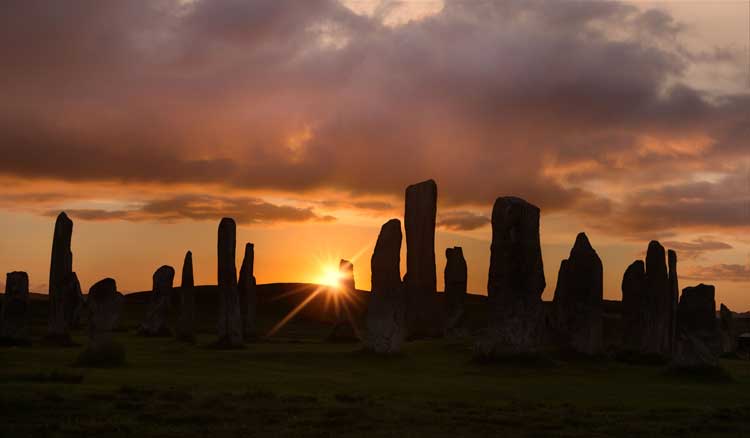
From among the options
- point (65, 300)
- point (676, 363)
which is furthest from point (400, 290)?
point (65, 300)

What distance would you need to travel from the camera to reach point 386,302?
106 ft

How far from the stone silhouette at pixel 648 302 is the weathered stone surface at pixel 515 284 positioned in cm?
642

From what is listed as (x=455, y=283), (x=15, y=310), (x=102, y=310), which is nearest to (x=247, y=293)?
(x=455, y=283)

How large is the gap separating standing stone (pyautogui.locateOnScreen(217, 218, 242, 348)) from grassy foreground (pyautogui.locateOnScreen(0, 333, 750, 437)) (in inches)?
179

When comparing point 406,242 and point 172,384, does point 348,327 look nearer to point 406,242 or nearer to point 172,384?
point 406,242

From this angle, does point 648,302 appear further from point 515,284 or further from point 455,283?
point 455,283

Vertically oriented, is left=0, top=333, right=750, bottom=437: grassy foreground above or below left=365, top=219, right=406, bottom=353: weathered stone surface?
below

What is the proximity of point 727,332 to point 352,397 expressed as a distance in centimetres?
3547

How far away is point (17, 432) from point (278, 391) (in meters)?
7.53

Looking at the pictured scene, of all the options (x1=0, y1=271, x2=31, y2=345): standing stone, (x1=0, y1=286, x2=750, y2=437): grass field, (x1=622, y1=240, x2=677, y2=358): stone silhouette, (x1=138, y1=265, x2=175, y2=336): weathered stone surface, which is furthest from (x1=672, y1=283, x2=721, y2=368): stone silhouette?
(x1=138, y1=265, x2=175, y2=336): weathered stone surface

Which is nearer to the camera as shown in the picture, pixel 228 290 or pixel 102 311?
pixel 102 311

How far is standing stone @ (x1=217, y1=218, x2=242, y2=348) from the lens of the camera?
36281mm

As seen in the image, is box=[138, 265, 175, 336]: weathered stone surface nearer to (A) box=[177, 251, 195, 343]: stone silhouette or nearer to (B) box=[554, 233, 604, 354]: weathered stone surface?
(A) box=[177, 251, 195, 343]: stone silhouette

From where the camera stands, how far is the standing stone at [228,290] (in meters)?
36.3
